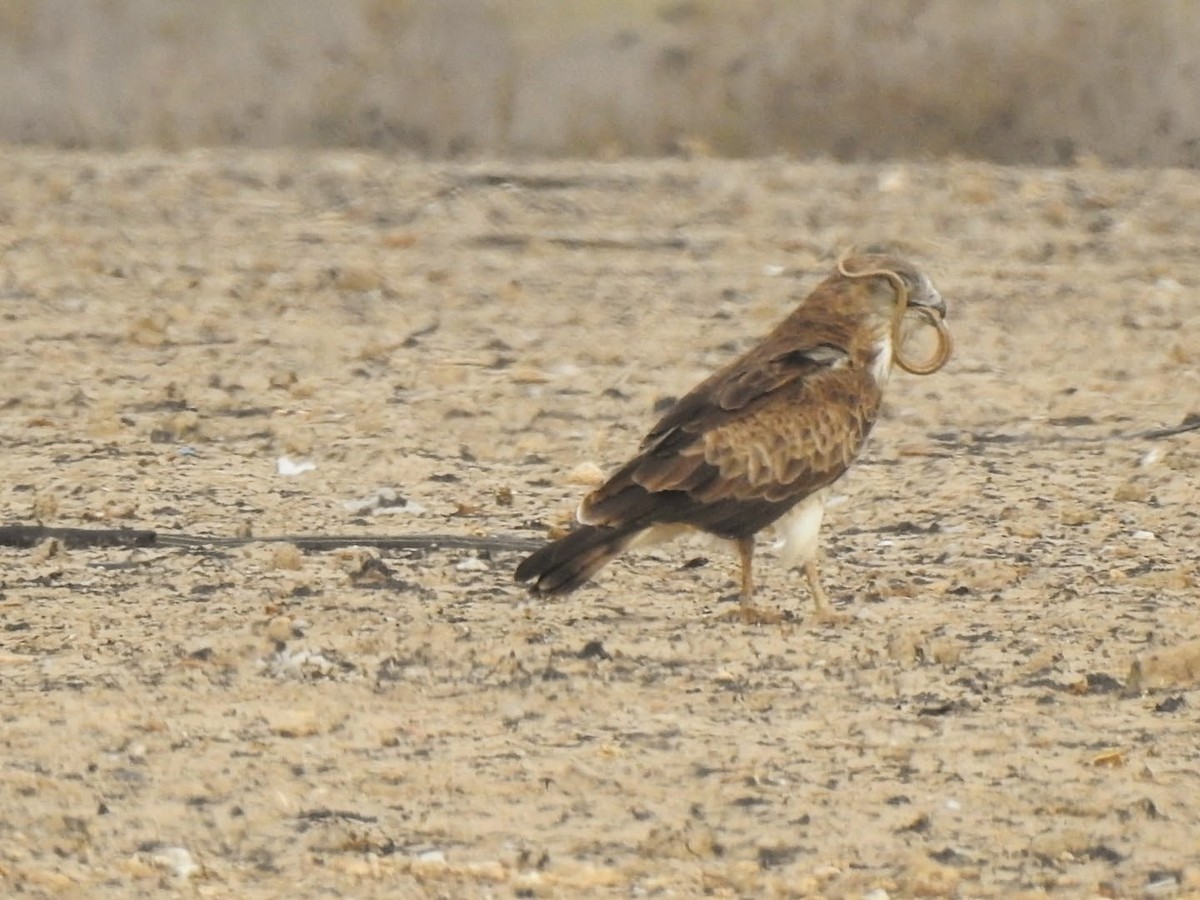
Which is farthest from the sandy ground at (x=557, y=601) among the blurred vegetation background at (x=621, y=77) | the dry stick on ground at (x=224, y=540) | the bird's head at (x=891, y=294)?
the blurred vegetation background at (x=621, y=77)

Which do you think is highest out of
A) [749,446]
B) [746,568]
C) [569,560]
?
[749,446]

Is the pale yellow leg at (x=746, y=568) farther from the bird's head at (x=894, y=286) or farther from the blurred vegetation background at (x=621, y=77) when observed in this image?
the blurred vegetation background at (x=621, y=77)

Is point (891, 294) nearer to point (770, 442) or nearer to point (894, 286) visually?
point (894, 286)

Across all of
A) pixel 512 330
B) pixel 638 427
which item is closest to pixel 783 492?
pixel 638 427

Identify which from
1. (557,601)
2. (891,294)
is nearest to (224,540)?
(557,601)

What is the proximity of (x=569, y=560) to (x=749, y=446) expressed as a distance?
604 mm

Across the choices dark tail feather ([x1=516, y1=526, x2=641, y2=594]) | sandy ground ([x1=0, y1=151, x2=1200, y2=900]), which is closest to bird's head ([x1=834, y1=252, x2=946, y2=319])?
sandy ground ([x1=0, y1=151, x2=1200, y2=900])

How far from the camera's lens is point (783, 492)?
6.76 m

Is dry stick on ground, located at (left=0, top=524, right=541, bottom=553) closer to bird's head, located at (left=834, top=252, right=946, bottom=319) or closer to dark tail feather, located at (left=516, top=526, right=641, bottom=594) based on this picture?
dark tail feather, located at (left=516, top=526, right=641, bottom=594)

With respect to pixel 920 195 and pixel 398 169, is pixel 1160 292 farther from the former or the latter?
pixel 398 169

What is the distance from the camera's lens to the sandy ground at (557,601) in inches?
202

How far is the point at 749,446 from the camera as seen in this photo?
6715 mm

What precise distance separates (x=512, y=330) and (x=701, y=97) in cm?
508

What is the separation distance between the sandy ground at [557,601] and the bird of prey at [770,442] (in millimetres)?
226
